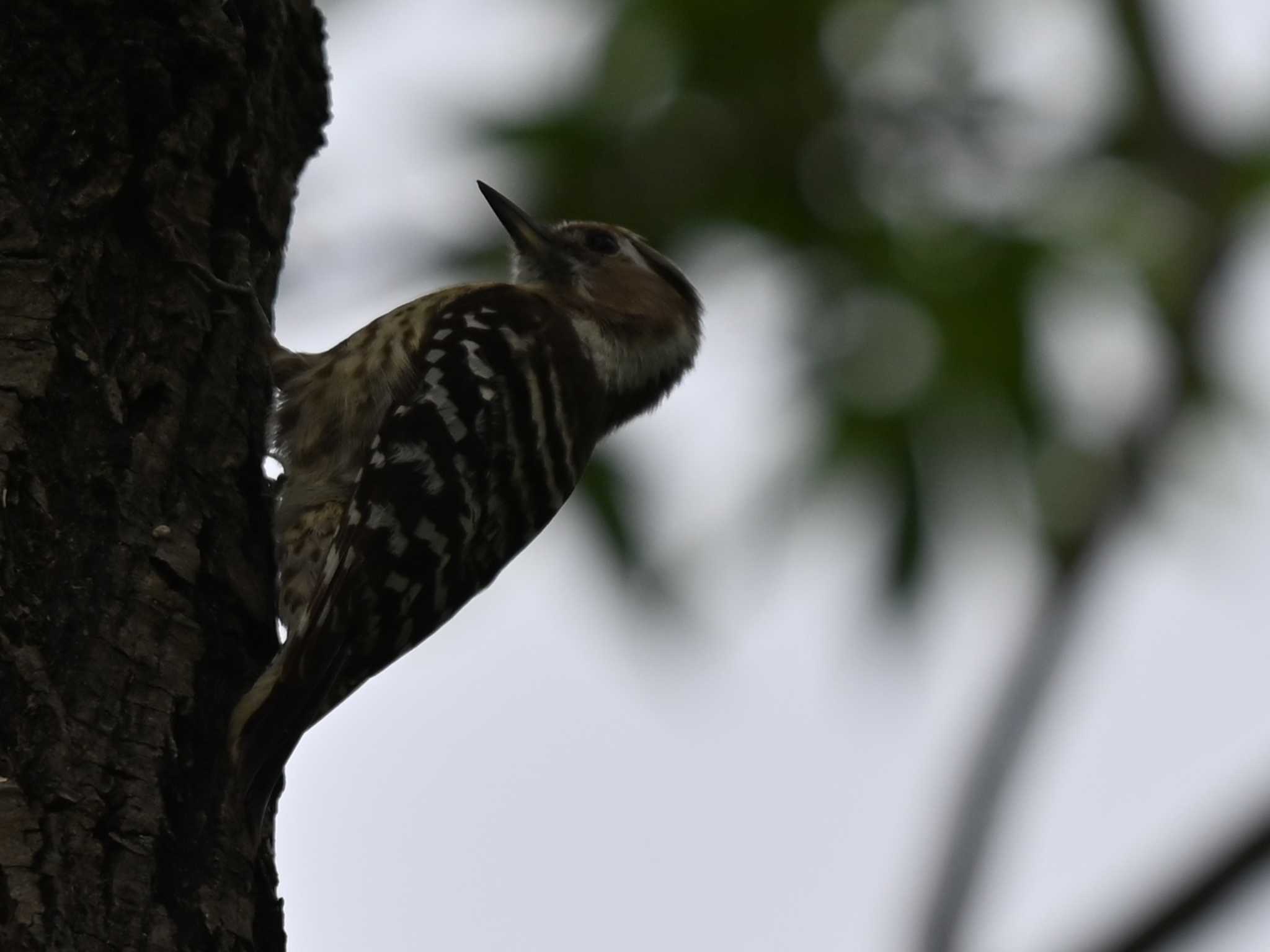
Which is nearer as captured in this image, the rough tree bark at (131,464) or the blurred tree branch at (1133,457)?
the blurred tree branch at (1133,457)

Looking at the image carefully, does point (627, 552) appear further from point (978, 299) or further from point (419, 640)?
point (978, 299)

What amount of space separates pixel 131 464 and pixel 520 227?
144 cm

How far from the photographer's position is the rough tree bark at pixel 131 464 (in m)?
2.41

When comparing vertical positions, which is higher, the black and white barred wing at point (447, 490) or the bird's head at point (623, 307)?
the bird's head at point (623, 307)

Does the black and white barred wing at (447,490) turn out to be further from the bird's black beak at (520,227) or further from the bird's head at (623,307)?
the bird's head at (623,307)

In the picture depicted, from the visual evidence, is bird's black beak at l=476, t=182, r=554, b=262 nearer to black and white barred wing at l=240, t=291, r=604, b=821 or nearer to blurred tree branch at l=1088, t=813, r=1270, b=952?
black and white barred wing at l=240, t=291, r=604, b=821

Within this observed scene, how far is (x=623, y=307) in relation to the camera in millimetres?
5328

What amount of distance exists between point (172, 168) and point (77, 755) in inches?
53.8

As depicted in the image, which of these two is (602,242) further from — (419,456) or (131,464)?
(131,464)

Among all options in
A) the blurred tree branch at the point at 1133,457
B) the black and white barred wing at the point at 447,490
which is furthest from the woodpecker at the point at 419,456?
the blurred tree branch at the point at 1133,457

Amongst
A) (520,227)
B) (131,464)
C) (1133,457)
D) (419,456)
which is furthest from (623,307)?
(1133,457)

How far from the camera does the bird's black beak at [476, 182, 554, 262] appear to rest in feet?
11.8

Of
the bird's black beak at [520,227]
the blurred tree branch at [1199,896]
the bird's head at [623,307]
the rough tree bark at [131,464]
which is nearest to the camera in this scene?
the blurred tree branch at [1199,896]

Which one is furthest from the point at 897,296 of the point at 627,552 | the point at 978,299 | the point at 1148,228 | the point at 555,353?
the point at 555,353
